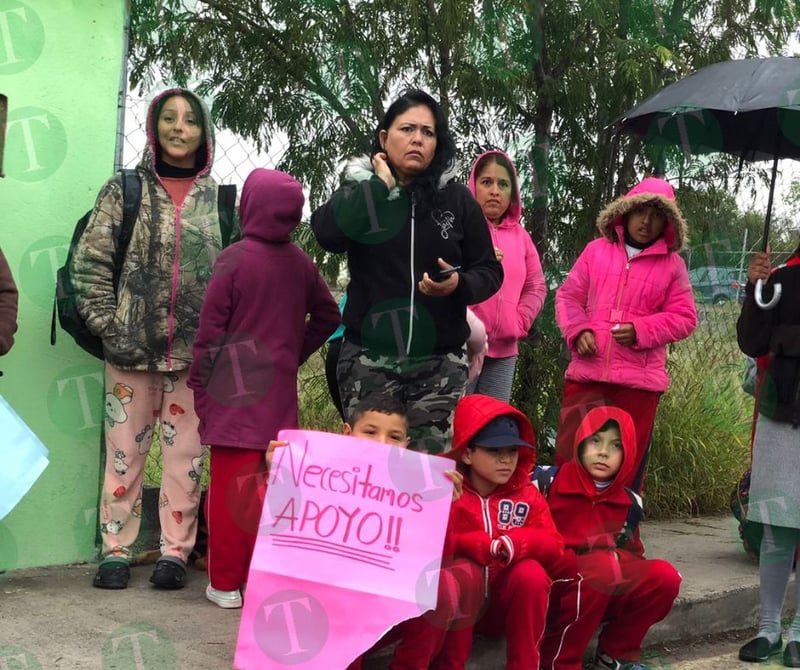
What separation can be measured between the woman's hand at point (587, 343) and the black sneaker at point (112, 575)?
82.7 inches

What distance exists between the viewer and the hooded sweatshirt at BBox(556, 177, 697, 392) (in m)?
5.21

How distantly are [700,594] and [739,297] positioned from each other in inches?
188

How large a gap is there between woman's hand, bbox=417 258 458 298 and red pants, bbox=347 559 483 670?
2.88 feet

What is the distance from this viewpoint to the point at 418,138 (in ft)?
13.7

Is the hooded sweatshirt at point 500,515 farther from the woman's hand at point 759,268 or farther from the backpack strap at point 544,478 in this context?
the woman's hand at point 759,268

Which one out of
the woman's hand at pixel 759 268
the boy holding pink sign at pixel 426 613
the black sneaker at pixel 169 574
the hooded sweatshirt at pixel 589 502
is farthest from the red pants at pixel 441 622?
the woman's hand at pixel 759 268

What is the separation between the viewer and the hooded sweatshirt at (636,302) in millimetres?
5215

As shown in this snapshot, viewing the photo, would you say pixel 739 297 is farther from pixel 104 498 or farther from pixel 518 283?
pixel 104 498

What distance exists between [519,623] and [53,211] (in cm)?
236

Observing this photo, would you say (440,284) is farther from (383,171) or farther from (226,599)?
(226,599)

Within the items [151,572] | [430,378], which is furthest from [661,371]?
[151,572]

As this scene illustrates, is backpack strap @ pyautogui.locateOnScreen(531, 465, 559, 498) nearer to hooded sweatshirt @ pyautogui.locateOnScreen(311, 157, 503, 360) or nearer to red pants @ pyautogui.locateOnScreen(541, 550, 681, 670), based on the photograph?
red pants @ pyautogui.locateOnScreen(541, 550, 681, 670)

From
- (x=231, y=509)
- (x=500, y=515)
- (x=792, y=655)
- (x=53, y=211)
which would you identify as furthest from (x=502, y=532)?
(x=53, y=211)

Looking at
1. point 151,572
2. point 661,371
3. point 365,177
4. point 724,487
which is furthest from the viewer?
point 724,487
